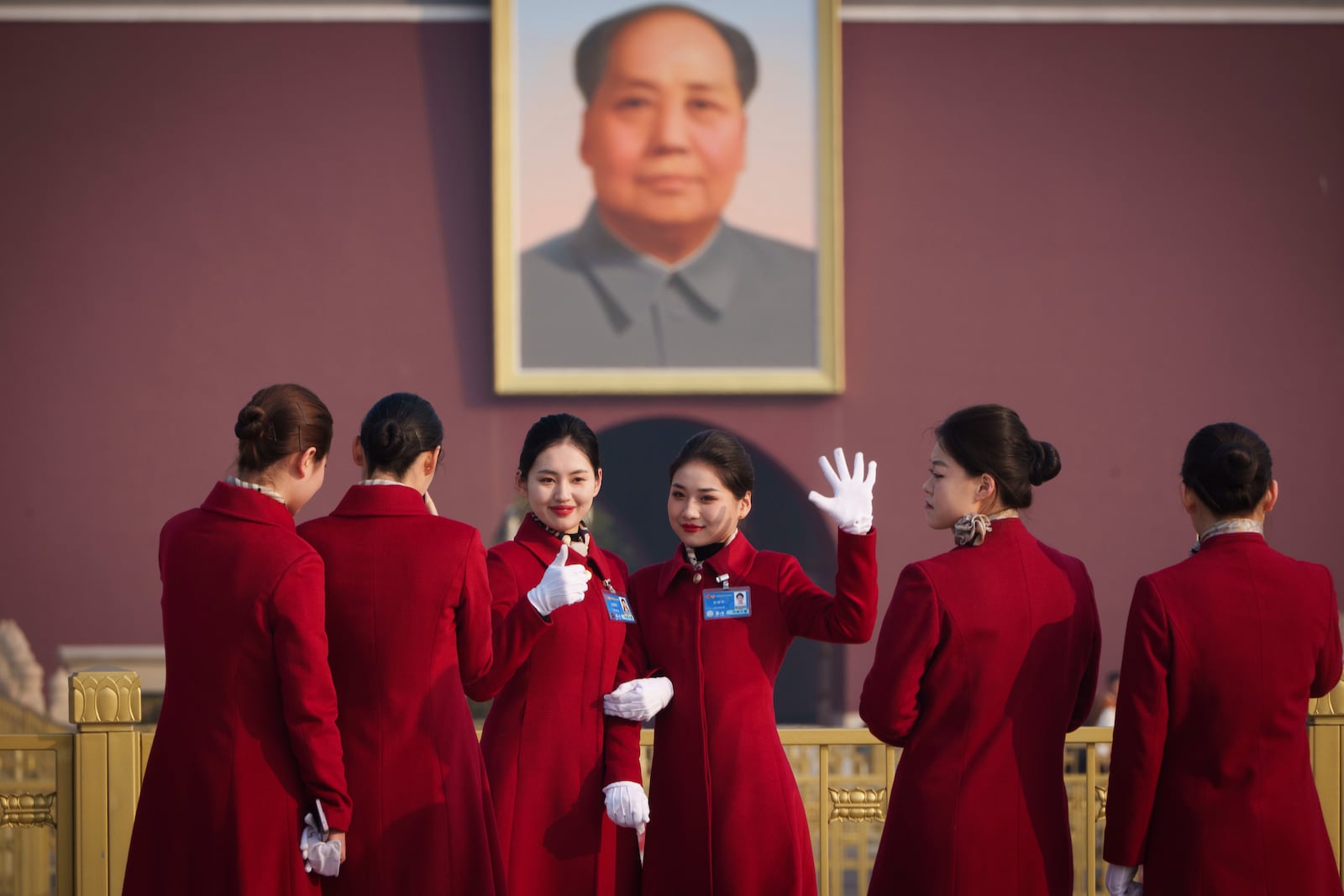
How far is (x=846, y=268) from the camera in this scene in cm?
778

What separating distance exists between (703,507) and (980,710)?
0.65 meters

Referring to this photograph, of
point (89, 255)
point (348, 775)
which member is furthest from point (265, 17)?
point (348, 775)

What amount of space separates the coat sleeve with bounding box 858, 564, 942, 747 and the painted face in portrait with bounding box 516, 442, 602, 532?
2.12 feet

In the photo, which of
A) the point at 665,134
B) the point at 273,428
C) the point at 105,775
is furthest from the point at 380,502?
the point at 665,134

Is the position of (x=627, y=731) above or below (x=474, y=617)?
below

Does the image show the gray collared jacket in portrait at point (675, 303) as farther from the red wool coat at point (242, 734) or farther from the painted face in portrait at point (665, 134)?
the red wool coat at point (242, 734)

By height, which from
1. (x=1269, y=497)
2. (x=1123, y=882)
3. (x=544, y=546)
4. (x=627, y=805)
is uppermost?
(x=1269, y=497)

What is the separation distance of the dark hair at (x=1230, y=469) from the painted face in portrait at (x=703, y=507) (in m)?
0.81

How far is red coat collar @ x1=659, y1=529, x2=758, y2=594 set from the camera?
2.52 m

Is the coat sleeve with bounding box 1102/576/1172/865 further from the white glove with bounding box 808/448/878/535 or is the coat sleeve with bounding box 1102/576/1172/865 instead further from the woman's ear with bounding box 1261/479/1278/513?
the white glove with bounding box 808/448/878/535

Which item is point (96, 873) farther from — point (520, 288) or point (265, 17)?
point (265, 17)

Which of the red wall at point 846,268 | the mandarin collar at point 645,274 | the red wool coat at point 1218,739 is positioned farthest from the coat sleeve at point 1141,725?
the mandarin collar at point 645,274

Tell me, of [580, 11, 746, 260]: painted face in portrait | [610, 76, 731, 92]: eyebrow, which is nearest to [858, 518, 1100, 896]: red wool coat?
[580, 11, 746, 260]: painted face in portrait

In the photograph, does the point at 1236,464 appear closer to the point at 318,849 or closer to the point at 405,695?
the point at 405,695
